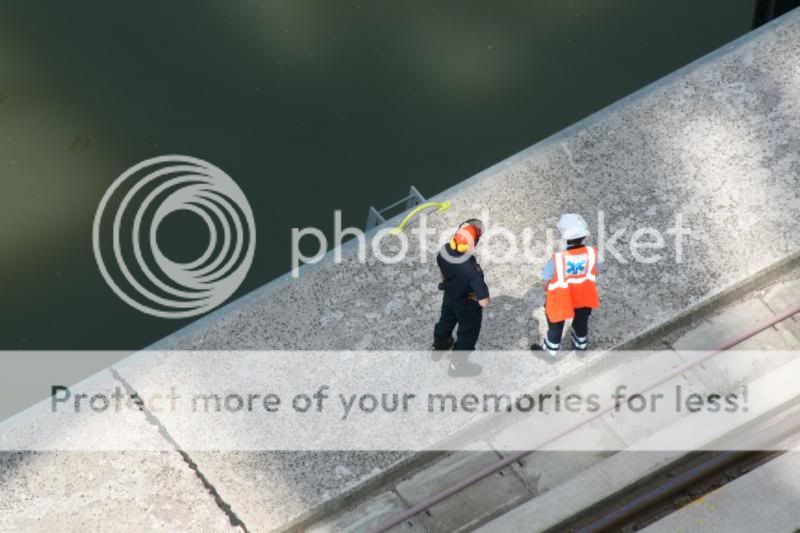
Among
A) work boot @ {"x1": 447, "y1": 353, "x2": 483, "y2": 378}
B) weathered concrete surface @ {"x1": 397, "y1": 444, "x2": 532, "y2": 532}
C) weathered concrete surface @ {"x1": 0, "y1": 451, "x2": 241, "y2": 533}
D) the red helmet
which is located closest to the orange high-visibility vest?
the red helmet

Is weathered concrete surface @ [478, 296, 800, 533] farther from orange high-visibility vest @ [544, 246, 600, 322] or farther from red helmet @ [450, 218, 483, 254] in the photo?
red helmet @ [450, 218, 483, 254]

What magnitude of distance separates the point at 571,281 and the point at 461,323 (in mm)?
930

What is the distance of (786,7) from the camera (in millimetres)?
13023

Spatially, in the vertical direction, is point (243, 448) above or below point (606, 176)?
below

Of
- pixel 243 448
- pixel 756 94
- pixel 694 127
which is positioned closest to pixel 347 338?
pixel 243 448

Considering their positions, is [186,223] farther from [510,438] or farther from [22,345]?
[510,438]

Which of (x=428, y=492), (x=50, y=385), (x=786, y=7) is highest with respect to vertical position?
(x=786, y=7)

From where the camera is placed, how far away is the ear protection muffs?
9.00m

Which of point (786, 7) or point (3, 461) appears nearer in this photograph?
point (3, 461)

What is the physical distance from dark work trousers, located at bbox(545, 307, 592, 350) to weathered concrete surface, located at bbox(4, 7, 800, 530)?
366mm

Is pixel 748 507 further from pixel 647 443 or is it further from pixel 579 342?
pixel 579 342

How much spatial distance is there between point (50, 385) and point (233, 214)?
247 cm

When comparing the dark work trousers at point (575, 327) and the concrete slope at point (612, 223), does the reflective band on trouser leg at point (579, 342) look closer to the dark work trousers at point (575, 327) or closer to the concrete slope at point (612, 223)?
the dark work trousers at point (575, 327)

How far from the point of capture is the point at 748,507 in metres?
9.57
